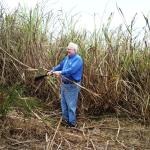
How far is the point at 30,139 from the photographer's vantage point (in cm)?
778

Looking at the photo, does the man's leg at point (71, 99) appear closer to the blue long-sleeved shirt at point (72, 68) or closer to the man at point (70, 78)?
the man at point (70, 78)

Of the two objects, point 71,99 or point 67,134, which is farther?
point 71,99

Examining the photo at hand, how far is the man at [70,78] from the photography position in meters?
8.52

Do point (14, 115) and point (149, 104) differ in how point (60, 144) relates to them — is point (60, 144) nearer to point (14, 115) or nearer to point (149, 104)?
point (14, 115)

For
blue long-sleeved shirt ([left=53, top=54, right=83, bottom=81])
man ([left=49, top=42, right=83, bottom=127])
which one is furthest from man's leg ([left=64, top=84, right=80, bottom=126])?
blue long-sleeved shirt ([left=53, top=54, right=83, bottom=81])

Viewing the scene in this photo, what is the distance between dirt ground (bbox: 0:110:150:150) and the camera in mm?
7648

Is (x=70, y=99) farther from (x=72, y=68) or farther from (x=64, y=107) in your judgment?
(x=72, y=68)

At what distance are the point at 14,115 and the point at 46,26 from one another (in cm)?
285

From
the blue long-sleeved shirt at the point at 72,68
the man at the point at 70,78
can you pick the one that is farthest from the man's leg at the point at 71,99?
the blue long-sleeved shirt at the point at 72,68

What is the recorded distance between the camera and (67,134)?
27.1 feet

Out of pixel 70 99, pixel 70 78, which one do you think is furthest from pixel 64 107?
pixel 70 78

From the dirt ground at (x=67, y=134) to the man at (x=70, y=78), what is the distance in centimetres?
29

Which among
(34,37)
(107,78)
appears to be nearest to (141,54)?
(107,78)

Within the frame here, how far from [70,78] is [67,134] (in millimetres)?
988
